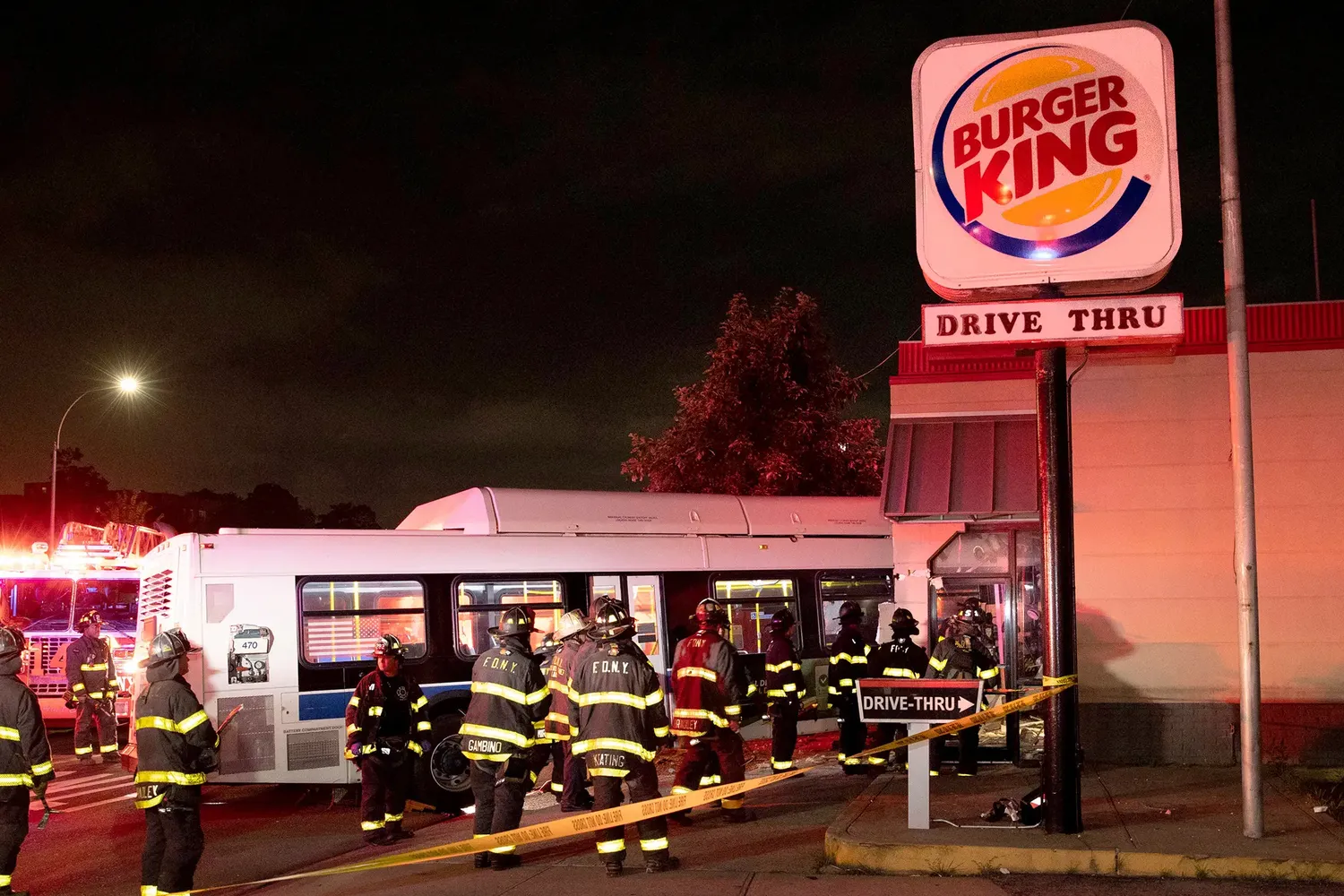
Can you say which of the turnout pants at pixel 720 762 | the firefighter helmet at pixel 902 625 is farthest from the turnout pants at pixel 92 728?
the firefighter helmet at pixel 902 625

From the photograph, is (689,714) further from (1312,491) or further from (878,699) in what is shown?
(1312,491)

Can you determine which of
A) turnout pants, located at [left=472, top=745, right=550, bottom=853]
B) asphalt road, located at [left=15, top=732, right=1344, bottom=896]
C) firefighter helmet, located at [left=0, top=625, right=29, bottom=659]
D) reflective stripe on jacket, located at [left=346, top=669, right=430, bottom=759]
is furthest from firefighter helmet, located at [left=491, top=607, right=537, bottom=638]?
firefighter helmet, located at [left=0, top=625, right=29, bottom=659]

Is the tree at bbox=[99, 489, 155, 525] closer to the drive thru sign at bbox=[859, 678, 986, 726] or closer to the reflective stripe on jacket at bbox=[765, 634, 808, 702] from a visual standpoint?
the reflective stripe on jacket at bbox=[765, 634, 808, 702]

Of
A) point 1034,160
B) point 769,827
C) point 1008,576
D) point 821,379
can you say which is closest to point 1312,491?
point 1008,576

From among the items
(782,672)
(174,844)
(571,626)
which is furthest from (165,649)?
(782,672)

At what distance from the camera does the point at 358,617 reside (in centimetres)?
1199

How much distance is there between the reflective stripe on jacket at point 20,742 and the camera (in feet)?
25.4

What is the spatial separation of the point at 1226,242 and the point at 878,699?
429 cm

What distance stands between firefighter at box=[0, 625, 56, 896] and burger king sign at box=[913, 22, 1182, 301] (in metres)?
7.18

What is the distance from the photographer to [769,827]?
9703 millimetres

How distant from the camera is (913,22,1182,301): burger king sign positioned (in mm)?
9164

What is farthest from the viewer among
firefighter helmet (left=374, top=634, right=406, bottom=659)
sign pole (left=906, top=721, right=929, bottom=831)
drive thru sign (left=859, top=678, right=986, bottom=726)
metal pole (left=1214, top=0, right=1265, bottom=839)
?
firefighter helmet (left=374, top=634, right=406, bottom=659)

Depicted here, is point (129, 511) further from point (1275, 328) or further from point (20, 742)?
point (1275, 328)

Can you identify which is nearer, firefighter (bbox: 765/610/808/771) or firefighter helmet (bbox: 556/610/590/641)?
firefighter helmet (bbox: 556/610/590/641)
